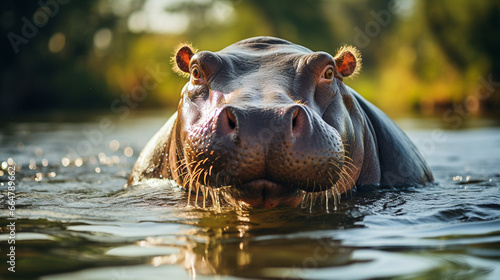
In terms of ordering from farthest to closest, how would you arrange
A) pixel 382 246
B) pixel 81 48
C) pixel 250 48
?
1. pixel 81 48
2. pixel 250 48
3. pixel 382 246

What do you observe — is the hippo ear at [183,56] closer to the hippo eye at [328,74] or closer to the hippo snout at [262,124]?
the hippo eye at [328,74]

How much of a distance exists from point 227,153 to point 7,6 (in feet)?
78.3

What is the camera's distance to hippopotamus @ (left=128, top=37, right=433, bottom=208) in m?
3.26

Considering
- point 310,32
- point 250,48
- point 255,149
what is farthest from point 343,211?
point 310,32

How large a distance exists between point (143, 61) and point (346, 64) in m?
35.5

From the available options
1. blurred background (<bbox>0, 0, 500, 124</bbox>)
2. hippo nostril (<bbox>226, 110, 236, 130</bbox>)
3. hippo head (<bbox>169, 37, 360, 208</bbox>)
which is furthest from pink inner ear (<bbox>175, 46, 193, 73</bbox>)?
blurred background (<bbox>0, 0, 500, 124</bbox>)

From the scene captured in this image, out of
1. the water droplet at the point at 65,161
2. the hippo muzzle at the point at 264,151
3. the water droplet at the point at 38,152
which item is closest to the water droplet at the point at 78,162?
the water droplet at the point at 65,161

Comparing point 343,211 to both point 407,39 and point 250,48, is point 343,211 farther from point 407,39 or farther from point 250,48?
point 407,39

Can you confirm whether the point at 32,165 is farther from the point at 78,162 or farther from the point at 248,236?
the point at 248,236

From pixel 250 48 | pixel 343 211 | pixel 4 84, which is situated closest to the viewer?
pixel 343 211

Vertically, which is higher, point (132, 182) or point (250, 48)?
point (250, 48)

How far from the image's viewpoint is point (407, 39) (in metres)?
29.7

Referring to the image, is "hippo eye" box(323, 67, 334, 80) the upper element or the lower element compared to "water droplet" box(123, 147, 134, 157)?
upper

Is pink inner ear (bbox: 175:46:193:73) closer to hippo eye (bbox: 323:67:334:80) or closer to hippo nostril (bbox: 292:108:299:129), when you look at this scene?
hippo eye (bbox: 323:67:334:80)
